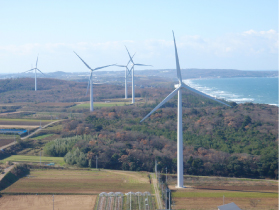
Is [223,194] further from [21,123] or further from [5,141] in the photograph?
A: [21,123]

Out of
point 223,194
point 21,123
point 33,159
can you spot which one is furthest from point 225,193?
point 21,123

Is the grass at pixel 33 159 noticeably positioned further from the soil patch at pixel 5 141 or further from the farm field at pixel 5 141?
the farm field at pixel 5 141

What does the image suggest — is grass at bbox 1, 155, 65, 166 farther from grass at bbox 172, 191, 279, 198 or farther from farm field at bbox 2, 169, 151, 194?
grass at bbox 172, 191, 279, 198

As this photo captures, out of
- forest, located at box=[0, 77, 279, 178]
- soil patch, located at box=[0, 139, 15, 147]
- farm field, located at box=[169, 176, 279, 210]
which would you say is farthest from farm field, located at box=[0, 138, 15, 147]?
farm field, located at box=[169, 176, 279, 210]

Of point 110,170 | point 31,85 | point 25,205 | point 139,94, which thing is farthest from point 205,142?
point 31,85

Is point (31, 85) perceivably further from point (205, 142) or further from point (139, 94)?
point (205, 142)

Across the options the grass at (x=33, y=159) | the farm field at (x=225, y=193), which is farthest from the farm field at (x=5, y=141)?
the farm field at (x=225, y=193)

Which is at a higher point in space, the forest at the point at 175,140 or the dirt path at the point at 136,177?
the forest at the point at 175,140
